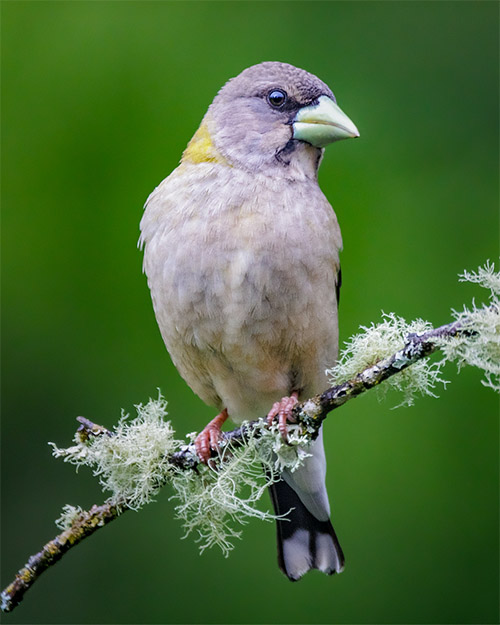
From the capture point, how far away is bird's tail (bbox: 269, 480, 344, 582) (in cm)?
407

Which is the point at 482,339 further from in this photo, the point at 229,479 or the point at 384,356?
the point at 229,479

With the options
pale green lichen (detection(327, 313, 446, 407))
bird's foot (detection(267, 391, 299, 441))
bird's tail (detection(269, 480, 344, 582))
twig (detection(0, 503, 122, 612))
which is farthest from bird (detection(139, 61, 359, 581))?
bird's tail (detection(269, 480, 344, 582))

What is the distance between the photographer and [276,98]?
12.5 feet

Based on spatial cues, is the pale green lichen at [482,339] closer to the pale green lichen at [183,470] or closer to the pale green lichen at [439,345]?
the pale green lichen at [439,345]

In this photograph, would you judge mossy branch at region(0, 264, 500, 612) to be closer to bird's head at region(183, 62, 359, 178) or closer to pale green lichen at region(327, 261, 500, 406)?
pale green lichen at region(327, 261, 500, 406)

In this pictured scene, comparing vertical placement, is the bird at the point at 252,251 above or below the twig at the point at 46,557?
above

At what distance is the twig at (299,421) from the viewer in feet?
8.27

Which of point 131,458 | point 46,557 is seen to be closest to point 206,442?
point 131,458

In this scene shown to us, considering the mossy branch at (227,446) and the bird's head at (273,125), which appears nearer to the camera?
the mossy branch at (227,446)

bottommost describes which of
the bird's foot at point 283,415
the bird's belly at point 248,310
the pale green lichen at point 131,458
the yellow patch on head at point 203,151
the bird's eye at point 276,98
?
the pale green lichen at point 131,458

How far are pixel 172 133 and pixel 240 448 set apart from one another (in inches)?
95.0

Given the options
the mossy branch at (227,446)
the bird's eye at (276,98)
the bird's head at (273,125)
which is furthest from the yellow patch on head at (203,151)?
the mossy branch at (227,446)

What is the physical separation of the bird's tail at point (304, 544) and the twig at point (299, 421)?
47.0 inches

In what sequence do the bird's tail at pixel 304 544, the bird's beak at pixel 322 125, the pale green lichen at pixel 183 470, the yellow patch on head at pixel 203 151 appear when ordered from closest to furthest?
the pale green lichen at pixel 183 470, the bird's beak at pixel 322 125, the yellow patch on head at pixel 203 151, the bird's tail at pixel 304 544
